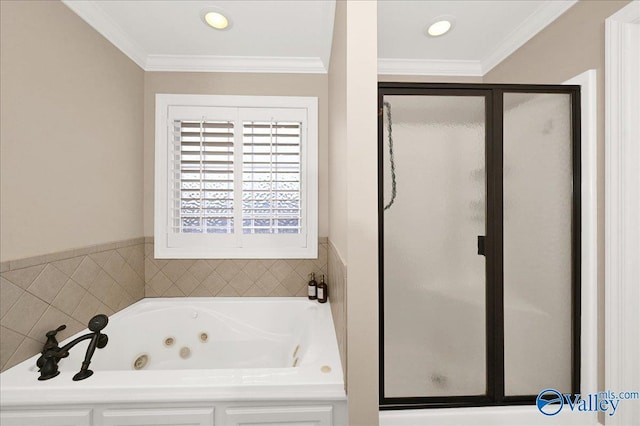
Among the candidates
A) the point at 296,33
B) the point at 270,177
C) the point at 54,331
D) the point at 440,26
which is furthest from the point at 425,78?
the point at 54,331

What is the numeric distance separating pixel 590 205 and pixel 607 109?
1.52 feet

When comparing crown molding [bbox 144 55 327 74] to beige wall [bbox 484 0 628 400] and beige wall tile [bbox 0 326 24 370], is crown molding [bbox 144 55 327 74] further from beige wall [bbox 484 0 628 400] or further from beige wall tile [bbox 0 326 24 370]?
beige wall tile [bbox 0 326 24 370]

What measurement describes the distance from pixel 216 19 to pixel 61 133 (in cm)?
109

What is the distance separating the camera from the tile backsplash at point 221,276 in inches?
85.5

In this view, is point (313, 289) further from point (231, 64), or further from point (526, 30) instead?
point (526, 30)

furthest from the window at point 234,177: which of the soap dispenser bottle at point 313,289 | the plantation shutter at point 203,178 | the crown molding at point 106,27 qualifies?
the crown molding at point 106,27

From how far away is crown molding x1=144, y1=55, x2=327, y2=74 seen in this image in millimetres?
2127

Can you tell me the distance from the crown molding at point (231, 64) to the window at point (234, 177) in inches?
8.8

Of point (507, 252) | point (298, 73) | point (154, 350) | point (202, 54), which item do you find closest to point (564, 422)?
point (507, 252)

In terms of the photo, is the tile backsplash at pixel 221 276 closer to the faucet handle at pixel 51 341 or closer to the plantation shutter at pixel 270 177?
the plantation shutter at pixel 270 177

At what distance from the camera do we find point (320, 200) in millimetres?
2209

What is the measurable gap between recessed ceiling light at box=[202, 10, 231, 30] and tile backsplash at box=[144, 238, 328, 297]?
Result: 1.62 meters

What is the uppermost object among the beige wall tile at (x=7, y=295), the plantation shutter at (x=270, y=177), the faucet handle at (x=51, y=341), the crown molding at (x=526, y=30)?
the crown molding at (x=526, y=30)

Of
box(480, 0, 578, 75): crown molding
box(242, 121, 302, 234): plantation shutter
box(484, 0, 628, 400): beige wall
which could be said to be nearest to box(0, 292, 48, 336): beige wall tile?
box(242, 121, 302, 234): plantation shutter
